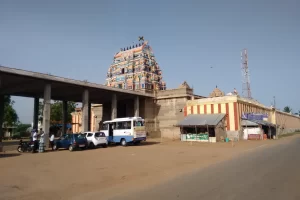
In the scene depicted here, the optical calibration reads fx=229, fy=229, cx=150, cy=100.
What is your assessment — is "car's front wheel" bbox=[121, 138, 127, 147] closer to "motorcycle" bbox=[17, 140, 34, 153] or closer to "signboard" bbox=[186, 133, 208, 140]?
"motorcycle" bbox=[17, 140, 34, 153]

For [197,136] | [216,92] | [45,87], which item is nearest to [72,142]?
[45,87]

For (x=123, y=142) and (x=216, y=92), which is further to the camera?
(x=216, y=92)

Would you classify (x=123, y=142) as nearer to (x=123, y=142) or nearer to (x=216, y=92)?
(x=123, y=142)

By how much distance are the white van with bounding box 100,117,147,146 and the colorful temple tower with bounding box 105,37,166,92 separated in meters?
17.8

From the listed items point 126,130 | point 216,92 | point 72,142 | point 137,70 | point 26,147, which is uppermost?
point 137,70

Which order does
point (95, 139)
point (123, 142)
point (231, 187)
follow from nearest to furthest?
point (231, 187)
point (95, 139)
point (123, 142)

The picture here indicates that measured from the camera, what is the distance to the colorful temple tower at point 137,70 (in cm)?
4481

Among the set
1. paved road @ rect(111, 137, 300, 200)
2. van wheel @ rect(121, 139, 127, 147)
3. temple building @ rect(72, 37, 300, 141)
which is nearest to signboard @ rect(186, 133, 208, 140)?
temple building @ rect(72, 37, 300, 141)

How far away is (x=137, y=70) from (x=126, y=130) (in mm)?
24341

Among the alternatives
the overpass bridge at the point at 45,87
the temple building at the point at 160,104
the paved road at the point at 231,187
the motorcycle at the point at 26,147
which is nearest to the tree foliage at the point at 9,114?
the temple building at the point at 160,104

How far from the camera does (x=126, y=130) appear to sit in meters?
23.5

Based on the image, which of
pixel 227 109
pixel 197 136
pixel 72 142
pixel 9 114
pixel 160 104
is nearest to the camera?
pixel 72 142

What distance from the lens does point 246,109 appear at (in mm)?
33250

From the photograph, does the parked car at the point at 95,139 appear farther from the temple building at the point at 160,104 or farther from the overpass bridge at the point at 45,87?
the temple building at the point at 160,104
